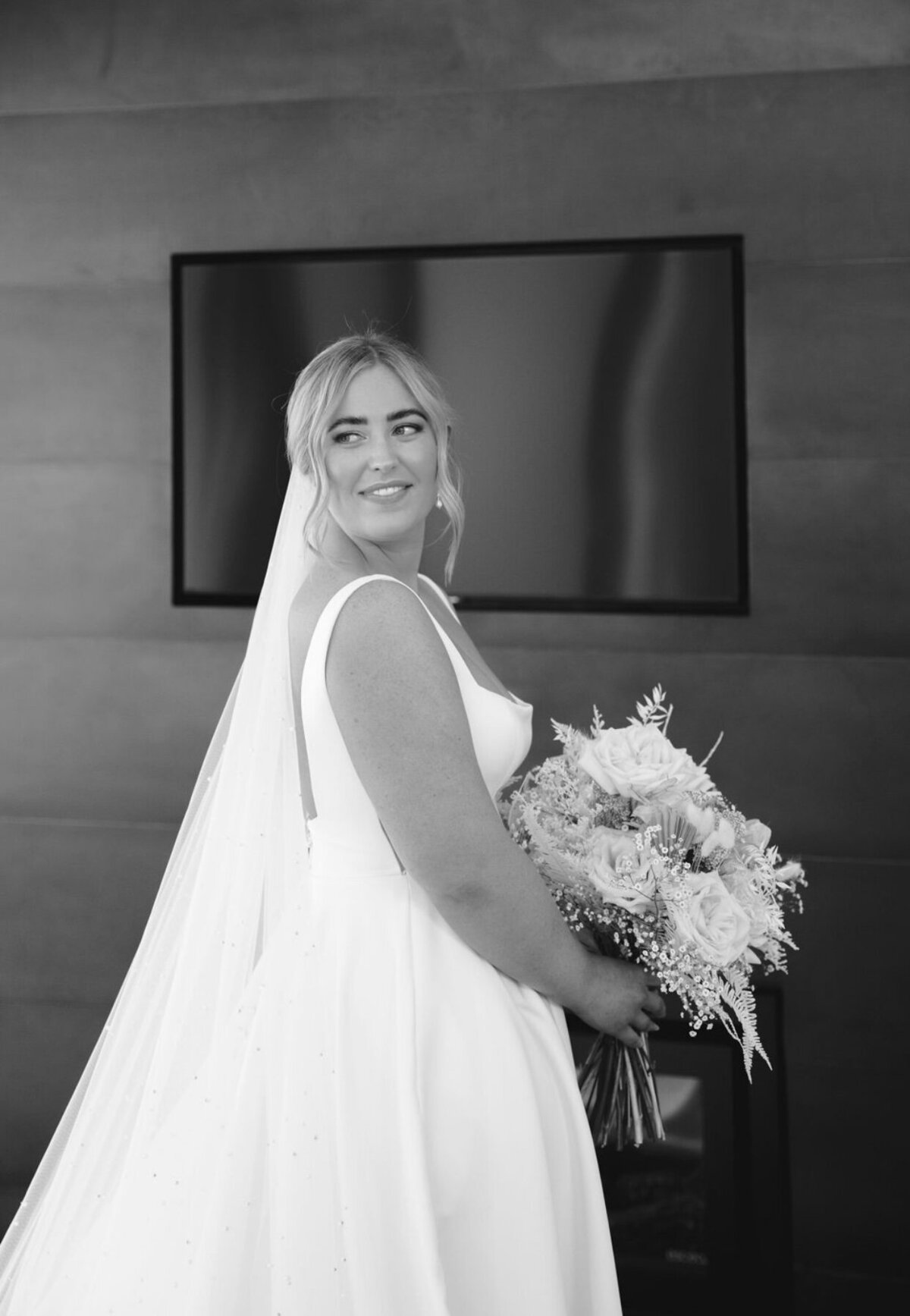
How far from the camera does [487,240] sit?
3229mm

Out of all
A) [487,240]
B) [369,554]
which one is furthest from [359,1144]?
[487,240]

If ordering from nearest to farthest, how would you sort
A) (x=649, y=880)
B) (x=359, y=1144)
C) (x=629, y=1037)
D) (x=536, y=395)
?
1. (x=359, y=1144)
2. (x=649, y=880)
3. (x=629, y=1037)
4. (x=536, y=395)

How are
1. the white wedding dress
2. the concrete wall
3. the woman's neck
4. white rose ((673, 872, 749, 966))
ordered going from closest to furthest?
the white wedding dress → white rose ((673, 872, 749, 966)) → the woman's neck → the concrete wall

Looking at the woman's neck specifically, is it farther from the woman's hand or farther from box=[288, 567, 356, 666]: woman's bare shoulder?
the woman's hand

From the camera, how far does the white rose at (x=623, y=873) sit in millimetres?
1545

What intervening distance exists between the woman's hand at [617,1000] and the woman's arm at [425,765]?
14 centimetres

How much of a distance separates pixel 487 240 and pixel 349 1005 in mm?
2316

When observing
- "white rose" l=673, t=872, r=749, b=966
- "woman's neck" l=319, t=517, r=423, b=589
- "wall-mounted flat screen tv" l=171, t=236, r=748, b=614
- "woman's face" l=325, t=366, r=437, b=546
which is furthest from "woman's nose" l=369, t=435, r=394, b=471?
"wall-mounted flat screen tv" l=171, t=236, r=748, b=614

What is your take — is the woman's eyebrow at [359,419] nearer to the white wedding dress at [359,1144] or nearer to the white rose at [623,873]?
the white wedding dress at [359,1144]

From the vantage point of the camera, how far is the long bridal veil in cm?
154

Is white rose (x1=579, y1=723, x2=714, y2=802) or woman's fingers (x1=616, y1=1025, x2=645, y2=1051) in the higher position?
white rose (x1=579, y1=723, x2=714, y2=802)

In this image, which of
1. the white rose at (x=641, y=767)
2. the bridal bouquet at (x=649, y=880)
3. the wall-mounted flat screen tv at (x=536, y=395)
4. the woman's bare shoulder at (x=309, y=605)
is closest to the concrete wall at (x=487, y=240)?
the wall-mounted flat screen tv at (x=536, y=395)

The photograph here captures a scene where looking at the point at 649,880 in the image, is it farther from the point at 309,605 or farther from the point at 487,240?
the point at 487,240

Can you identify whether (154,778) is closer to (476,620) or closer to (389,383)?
(476,620)
